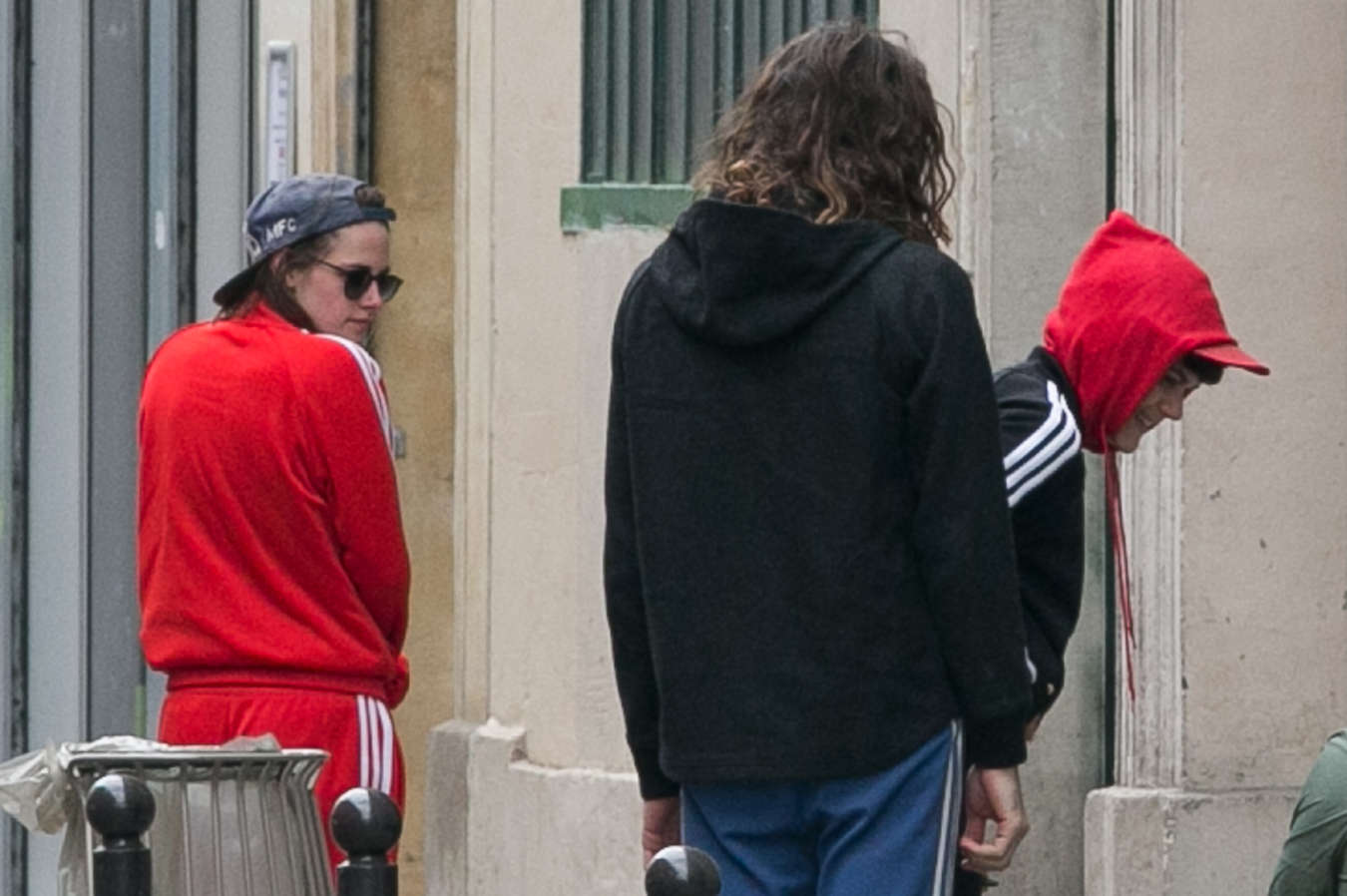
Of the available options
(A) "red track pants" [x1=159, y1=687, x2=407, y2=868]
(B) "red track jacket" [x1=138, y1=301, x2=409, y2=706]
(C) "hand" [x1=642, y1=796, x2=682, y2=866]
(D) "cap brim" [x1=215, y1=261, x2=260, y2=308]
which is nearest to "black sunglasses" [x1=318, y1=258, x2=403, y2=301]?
(D) "cap brim" [x1=215, y1=261, x2=260, y2=308]

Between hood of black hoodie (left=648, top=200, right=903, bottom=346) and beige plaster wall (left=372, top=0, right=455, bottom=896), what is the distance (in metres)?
4.80

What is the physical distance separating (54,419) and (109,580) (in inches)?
21.2

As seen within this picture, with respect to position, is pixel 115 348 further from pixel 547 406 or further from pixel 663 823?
pixel 663 823

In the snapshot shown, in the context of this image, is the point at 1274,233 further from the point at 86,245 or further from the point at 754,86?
the point at 86,245

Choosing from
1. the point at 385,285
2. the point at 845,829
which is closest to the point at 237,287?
the point at 385,285

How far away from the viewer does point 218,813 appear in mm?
5266

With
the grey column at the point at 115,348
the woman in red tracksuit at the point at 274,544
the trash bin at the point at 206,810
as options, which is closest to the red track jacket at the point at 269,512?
the woman in red tracksuit at the point at 274,544

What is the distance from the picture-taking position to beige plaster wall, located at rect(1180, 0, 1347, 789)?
286 inches

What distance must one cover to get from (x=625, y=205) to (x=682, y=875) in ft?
14.1

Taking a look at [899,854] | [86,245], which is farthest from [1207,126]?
[86,245]

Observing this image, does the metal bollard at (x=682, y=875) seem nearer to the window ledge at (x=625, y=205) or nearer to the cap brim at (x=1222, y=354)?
the cap brim at (x=1222, y=354)

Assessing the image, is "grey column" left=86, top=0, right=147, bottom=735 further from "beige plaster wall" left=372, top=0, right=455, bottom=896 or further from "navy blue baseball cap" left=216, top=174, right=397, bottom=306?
"navy blue baseball cap" left=216, top=174, right=397, bottom=306

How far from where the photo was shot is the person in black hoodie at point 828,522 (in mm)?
4551

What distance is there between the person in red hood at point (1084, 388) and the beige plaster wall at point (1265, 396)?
1957mm
